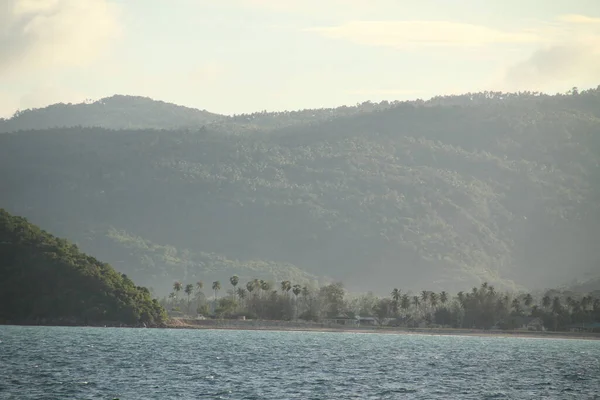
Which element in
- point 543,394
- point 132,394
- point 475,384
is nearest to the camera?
point 132,394

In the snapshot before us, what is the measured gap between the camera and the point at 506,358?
565 ft

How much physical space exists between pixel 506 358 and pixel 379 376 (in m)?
58.4

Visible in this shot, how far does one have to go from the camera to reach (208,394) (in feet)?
313

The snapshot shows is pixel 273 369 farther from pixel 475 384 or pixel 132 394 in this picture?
pixel 132 394

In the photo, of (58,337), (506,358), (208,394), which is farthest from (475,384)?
(58,337)

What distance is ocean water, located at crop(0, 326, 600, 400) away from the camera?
97938mm

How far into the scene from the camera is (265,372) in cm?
12144

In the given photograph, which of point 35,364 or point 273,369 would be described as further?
point 273,369

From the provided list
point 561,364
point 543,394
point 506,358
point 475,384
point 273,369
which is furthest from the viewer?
point 506,358

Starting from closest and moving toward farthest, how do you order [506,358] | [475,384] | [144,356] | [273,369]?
[475,384]
[273,369]
[144,356]
[506,358]

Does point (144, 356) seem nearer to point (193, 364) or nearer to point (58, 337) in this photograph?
point (193, 364)

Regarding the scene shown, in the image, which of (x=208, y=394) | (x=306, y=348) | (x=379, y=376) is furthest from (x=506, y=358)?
(x=208, y=394)

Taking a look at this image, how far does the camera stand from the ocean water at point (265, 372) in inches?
3856

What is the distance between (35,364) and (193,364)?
70.9 feet
